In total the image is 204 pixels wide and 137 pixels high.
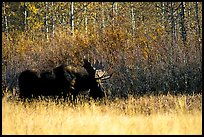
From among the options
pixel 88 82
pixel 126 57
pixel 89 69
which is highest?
pixel 126 57

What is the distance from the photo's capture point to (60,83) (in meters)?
13.8

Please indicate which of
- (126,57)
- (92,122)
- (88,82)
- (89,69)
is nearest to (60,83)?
(88,82)

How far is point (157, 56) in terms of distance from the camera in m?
17.2

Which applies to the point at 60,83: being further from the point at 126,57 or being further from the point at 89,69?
the point at 126,57

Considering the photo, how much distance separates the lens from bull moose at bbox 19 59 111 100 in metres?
13.5

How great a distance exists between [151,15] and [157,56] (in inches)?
668

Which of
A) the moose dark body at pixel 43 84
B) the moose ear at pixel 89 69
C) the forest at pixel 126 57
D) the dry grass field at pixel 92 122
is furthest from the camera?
the forest at pixel 126 57

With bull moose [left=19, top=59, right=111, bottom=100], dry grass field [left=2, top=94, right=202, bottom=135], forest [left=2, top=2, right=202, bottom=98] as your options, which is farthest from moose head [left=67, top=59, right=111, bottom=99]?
dry grass field [left=2, top=94, right=202, bottom=135]

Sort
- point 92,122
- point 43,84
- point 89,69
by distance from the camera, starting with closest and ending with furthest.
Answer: point 92,122, point 43,84, point 89,69

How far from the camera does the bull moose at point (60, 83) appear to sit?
1352 cm

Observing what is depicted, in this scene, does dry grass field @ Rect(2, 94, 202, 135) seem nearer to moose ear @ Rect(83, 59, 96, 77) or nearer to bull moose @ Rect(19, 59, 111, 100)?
bull moose @ Rect(19, 59, 111, 100)

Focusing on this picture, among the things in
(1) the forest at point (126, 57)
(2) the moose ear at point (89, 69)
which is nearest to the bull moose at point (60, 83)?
(2) the moose ear at point (89, 69)

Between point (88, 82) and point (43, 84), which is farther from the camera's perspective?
point (88, 82)

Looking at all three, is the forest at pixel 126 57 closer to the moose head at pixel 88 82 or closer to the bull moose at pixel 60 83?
the bull moose at pixel 60 83
